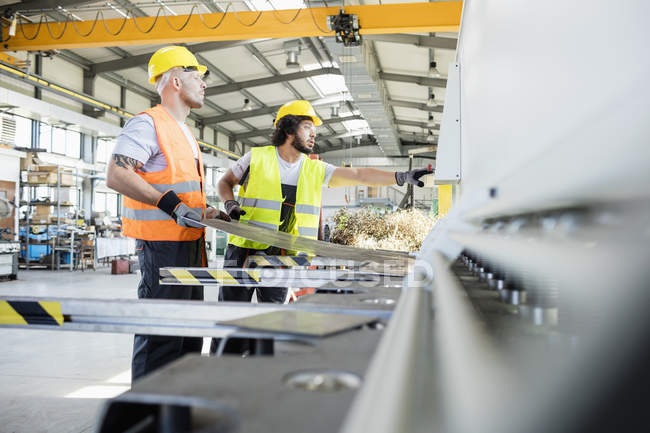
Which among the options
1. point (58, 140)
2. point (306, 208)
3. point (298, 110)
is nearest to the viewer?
point (306, 208)

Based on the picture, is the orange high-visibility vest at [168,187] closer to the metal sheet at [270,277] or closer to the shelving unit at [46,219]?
the metal sheet at [270,277]

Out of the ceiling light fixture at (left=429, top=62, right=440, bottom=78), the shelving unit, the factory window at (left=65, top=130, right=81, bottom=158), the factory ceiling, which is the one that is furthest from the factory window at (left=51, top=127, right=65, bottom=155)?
the ceiling light fixture at (left=429, top=62, right=440, bottom=78)

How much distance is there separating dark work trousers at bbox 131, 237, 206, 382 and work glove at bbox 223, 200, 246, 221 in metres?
0.33

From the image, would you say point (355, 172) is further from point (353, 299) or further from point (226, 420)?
point (226, 420)

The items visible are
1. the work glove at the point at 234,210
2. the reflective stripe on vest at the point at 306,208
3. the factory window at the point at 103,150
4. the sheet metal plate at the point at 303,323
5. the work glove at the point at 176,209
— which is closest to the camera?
the sheet metal plate at the point at 303,323

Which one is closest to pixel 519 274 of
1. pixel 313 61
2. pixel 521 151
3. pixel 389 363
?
pixel 521 151

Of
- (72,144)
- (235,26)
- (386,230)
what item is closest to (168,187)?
(386,230)

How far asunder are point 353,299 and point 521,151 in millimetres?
383

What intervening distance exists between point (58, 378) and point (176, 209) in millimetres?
1407

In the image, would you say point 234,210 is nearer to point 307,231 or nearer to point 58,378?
point 307,231

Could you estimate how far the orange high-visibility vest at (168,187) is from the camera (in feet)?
6.57

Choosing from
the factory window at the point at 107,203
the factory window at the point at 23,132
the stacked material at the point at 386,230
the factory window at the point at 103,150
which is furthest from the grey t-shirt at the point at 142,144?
the factory window at the point at 107,203

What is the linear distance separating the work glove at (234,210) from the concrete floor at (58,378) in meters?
1.06

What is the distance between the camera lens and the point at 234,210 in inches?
96.4
